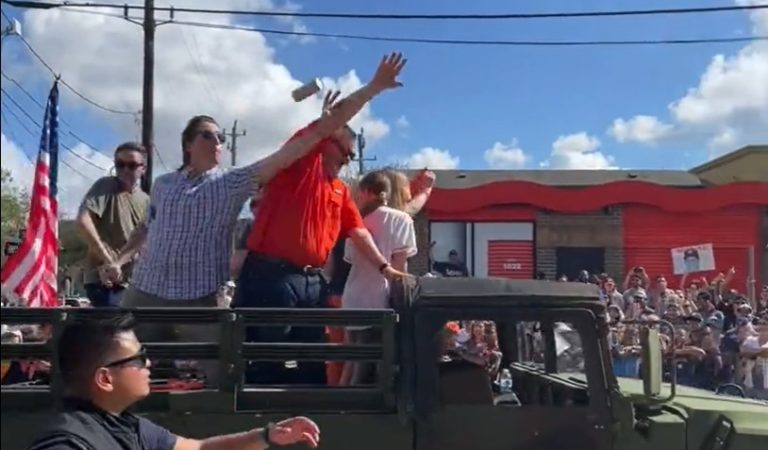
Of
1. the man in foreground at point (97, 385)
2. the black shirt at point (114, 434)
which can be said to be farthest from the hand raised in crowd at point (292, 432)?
the man in foreground at point (97, 385)

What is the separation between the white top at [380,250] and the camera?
4.71 meters

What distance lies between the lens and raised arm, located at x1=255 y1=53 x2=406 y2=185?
4.36 m

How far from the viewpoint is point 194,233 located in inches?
173

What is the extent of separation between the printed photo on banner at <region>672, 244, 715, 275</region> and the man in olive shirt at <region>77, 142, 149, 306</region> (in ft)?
52.1

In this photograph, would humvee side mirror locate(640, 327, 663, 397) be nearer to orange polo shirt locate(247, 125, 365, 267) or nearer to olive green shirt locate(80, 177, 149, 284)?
orange polo shirt locate(247, 125, 365, 267)

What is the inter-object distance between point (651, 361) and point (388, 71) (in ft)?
5.19

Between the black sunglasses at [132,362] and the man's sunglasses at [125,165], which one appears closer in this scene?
the black sunglasses at [132,362]

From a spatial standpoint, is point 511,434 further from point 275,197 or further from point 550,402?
point 275,197

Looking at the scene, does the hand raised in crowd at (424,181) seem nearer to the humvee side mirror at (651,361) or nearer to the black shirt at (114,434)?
the humvee side mirror at (651,361)

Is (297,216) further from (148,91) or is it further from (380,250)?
(148,91)

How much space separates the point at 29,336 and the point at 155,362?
499mm

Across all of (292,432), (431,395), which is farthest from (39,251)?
(431,395)

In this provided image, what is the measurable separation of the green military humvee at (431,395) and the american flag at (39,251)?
83 centimetres

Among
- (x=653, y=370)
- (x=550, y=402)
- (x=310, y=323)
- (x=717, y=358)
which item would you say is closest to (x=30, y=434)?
(x=310, y=323)
